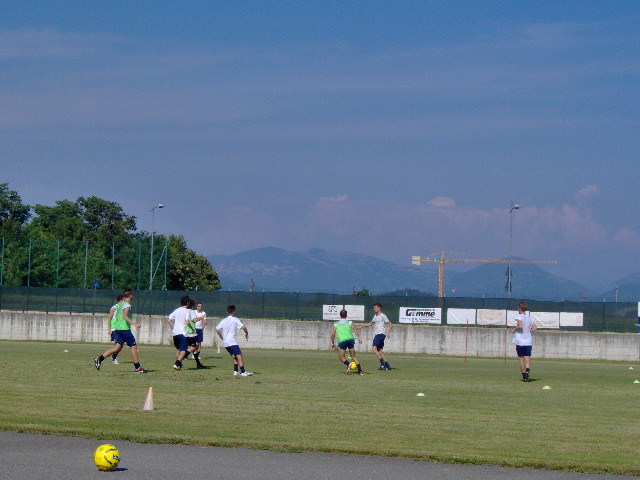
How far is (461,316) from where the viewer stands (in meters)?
42.9

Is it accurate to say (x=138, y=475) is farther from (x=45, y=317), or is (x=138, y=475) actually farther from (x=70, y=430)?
→ (x=45, y=317)

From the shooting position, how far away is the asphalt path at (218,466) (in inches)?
388

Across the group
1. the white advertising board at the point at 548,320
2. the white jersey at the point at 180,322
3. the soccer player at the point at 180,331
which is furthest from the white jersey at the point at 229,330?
the white advertising board at the point at 548,320

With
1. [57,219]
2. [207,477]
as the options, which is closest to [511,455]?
[207,477]

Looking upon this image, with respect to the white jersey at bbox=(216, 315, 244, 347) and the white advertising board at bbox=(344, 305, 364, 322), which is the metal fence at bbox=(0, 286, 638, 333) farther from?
the white jersey at bbox=(216, 315, 244, 347)

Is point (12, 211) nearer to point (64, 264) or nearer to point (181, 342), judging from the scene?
point (64, 264)

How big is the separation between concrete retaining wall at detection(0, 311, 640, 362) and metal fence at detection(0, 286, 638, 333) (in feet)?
4.07

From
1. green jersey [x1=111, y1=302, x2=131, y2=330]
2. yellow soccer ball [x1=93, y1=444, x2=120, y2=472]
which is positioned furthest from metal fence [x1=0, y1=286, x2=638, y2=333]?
yellow soccer ball [x1=93, y1=444, x2=120, y2=472]

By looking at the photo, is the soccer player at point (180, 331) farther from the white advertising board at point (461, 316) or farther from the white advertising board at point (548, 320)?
the white advertising board at point (548, 320)

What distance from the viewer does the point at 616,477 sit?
10109mm

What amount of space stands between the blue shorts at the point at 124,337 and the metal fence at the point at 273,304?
71.6 feet

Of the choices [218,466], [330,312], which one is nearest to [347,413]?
[218,466]

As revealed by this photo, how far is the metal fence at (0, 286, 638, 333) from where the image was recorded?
41.9 m

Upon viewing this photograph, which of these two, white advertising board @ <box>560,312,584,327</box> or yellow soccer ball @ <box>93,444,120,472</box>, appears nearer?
yellow soccer ball @ <box>93,444,120,472</box>
